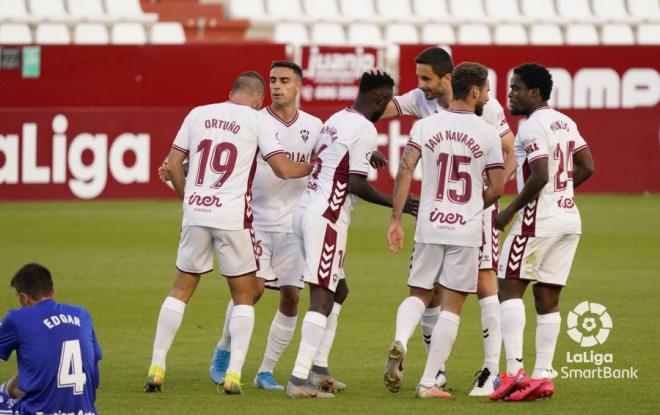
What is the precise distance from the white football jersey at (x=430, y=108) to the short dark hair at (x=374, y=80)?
0.70 metres

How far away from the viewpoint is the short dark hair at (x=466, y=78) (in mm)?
9086

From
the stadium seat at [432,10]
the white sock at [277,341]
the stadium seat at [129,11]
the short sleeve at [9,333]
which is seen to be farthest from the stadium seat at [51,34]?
the short sleeve at [9,333]

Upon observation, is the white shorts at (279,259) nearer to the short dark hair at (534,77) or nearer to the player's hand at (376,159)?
the player's hand at (376,159)

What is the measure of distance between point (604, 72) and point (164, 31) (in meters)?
7.89

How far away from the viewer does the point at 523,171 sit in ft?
30.9

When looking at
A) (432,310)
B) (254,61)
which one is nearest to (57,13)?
(254,61)

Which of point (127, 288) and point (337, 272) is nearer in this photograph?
point (337, 272)

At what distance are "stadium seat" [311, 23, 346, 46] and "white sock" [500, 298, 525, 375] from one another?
1821 centimetres

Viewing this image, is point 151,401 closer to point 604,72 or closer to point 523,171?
point 523,171

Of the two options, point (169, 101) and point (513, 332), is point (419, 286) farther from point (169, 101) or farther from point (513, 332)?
point (169, 101)

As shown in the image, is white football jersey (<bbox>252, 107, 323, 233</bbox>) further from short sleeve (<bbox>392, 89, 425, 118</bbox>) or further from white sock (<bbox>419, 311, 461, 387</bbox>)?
white sock (<bbox>419, 311, 461, 387</bbox>)

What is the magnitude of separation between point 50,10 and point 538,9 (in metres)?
9.75

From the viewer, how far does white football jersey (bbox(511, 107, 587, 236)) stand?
30.3 feet

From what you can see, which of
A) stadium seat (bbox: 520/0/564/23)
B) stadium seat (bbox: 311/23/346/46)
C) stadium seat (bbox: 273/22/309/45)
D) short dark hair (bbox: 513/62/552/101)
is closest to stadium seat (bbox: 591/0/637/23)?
stadium seat (bbox: 520/0/564/23)
